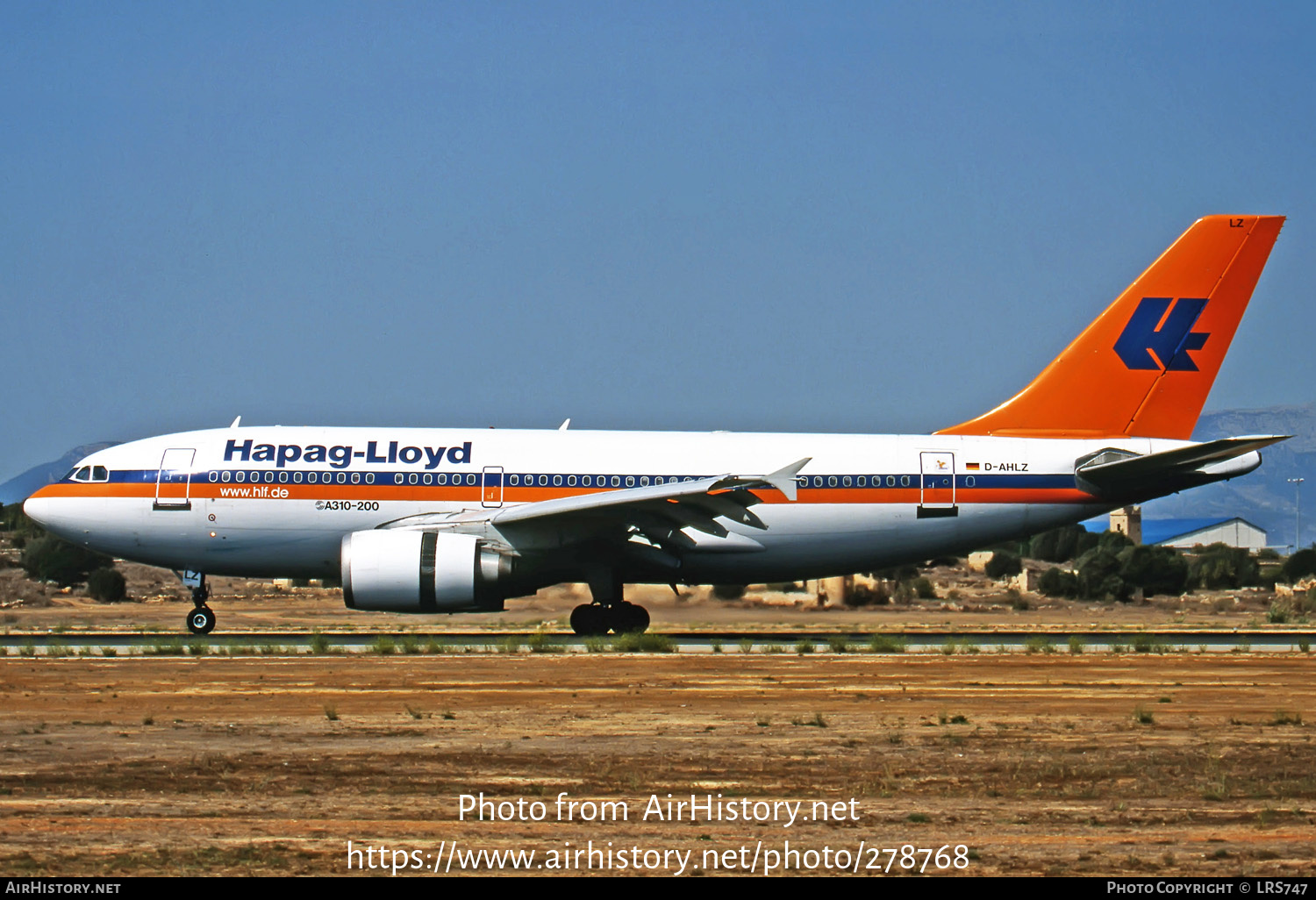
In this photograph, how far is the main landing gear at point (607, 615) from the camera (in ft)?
84.4

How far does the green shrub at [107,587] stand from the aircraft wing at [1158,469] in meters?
32.9

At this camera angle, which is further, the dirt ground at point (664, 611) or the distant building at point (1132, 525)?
the distant building at point (1132, 525)

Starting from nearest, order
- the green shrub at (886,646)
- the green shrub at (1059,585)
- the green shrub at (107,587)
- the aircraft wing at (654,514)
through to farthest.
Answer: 1. the aircraft wing at (654,514)
2. the green shrub at (886,646)
3. the green shrub at (107,587)
4. the green shrub at (1059,585)

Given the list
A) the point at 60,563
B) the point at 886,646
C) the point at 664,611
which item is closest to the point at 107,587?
the point at 60,563

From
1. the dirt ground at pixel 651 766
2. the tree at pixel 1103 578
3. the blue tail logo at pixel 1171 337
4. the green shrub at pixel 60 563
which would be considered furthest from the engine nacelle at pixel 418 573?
the tree at pixel 1103 578

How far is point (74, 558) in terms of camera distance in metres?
51.3

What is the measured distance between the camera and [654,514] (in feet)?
80.1

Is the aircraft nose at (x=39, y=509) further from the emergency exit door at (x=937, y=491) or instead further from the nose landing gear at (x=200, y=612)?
the emergency exit door at (x=937, y=491)

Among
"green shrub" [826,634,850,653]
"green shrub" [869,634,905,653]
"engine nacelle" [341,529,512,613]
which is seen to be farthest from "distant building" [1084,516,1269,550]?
"engine nacelle" [341,529,512,613]

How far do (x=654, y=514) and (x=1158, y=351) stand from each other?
1043cm

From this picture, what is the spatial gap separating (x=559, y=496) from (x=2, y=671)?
377 inches

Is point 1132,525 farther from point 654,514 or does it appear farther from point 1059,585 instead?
point 654,514

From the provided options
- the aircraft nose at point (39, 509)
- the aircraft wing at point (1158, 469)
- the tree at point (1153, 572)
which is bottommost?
the tree at point (1153, 572)

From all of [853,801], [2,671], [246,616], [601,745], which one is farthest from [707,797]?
[246,616]
